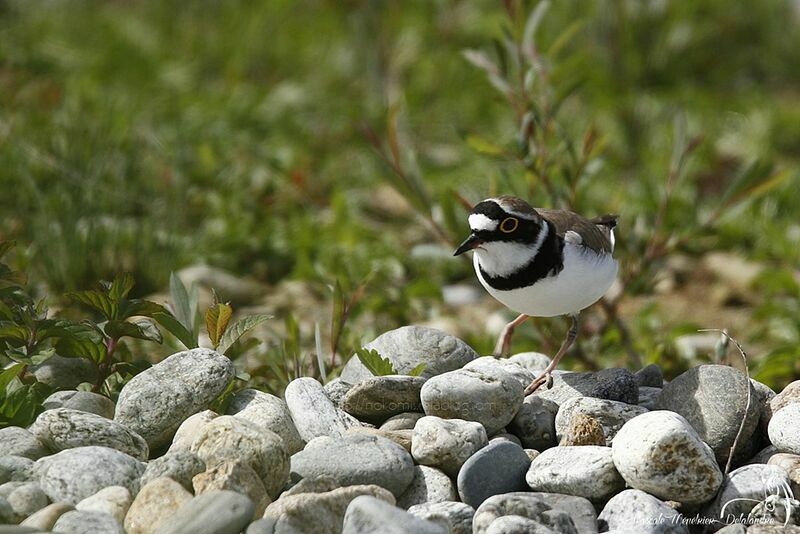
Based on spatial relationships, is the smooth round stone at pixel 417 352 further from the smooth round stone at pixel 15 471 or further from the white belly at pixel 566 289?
the smooth round stone at pixel 15 471

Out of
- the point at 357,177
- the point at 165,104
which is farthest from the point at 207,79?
the point at 357,177

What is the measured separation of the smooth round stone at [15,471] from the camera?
288 cm

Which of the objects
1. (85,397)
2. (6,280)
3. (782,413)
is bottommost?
(782,413)

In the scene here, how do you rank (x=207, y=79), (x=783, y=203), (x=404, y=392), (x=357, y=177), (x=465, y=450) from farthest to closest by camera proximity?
(x=207, y=79)
(x=357, y=177)
(x=783, y=203)
(x=404, y=392)
(x=465, y=450)

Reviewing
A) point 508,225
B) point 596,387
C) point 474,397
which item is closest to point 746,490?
point 596,387

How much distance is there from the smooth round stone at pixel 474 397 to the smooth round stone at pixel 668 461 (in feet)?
1.35

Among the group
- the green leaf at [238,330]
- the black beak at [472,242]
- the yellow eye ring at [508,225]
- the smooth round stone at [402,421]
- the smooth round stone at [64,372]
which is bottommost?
the smooth round stone at [402,421]

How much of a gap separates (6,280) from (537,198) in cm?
238

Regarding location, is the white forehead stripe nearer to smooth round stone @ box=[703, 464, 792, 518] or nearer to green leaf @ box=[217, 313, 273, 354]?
green leaf @ box=[217, 313, 273, 354]

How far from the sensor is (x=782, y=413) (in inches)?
127

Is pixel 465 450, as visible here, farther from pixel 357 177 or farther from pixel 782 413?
pixel 357 177

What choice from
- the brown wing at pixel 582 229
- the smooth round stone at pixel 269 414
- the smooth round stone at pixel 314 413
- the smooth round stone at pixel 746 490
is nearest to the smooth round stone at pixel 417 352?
the smooth round stone at pixel 314 413

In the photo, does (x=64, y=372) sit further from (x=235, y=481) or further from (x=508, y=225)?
(x=508, y=225)

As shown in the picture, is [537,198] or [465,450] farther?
[537,198]
